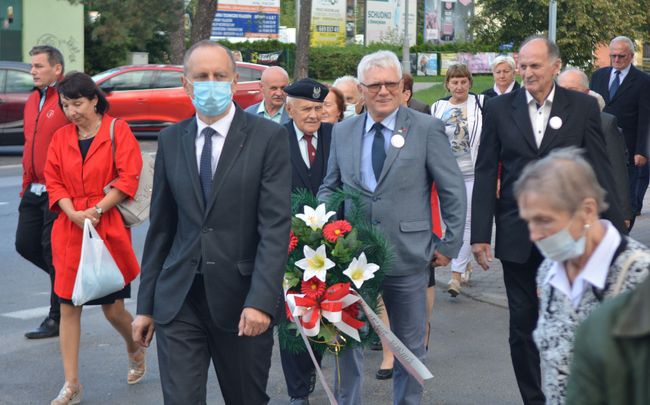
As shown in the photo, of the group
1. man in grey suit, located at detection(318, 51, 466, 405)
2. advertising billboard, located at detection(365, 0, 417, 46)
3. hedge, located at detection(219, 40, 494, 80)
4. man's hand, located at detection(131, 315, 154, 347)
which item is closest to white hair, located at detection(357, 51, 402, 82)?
man in grey suit, located at detection(318, 51, 466, 405)

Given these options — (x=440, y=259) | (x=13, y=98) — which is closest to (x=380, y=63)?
(x=440, y=259)

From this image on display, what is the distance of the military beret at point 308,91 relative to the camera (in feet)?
21.7

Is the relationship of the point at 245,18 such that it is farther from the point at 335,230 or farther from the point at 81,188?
the point at 335,230

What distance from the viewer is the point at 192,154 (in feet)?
14.8

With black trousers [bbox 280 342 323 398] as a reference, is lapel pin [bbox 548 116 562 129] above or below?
above

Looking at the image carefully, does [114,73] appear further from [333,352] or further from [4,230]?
[333,352]

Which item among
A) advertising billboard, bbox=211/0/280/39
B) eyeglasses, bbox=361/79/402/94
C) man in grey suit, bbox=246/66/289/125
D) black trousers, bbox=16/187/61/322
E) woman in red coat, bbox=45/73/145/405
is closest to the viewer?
eyeglasses, bbox=361/79/402/94

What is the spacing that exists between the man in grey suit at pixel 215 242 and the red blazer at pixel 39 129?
2.94 m

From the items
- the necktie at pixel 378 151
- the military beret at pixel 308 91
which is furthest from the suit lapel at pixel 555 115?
the military beret at pixel 308 91

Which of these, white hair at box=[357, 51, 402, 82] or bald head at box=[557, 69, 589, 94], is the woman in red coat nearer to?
white hair at box=[357, 51, 402, 82]

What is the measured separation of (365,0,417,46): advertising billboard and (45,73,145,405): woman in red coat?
66147 millimetres

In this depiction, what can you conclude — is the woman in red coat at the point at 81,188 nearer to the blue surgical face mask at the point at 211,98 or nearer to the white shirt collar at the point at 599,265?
the blue surgical face mask at the point at 211,98

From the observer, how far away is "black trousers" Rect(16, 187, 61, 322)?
752 centimetres

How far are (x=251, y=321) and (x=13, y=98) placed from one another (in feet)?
54.0
